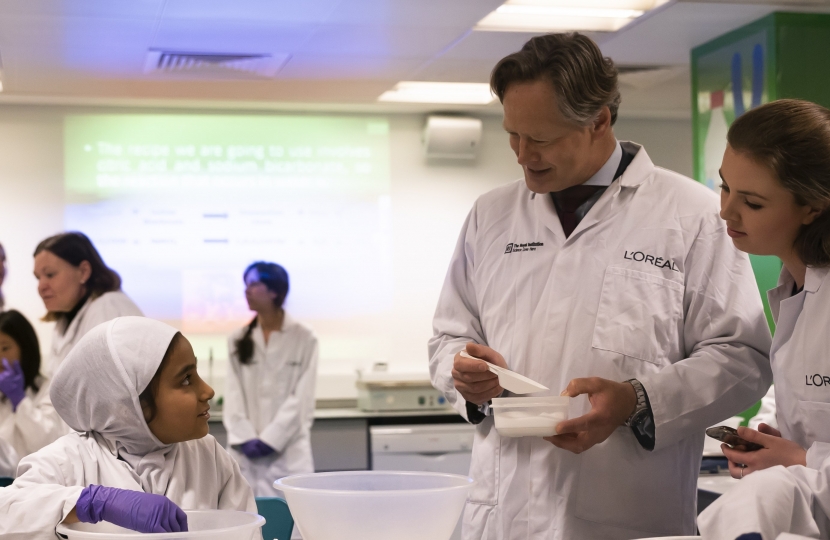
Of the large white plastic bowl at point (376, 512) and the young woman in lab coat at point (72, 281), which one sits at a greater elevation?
the young woman in lab coat at point (72, 281)

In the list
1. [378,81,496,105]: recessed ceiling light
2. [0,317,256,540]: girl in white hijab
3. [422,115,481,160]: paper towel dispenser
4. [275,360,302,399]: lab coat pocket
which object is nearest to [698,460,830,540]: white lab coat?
[0,317,256,540]: girl in white hijab

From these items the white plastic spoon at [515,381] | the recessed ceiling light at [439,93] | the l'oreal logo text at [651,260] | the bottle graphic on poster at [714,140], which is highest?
the recessed ceiling light at [439,93]

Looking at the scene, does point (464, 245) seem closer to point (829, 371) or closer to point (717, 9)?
point (829, 371)

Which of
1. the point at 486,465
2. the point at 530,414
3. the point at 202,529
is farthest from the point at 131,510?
the point at 486,465

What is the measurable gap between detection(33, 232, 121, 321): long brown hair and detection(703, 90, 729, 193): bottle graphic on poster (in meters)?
2.64

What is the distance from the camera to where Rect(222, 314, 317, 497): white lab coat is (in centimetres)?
460

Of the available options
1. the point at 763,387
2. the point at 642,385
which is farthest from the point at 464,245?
the point at 763,387

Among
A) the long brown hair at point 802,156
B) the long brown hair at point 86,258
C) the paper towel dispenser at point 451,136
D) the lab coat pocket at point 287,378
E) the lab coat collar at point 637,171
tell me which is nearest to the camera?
the long brown hair at point 802,156

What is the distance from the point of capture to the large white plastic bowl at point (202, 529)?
104 cm

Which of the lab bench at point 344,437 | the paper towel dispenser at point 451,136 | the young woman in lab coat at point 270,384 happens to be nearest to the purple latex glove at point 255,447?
the young woman in lab coat at point 270,384

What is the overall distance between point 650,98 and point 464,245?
4068 millimetres

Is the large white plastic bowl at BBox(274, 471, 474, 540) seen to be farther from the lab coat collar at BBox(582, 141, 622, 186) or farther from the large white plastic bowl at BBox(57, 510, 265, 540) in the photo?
the lab coat collar at BBox(582, 141, 622, 186)

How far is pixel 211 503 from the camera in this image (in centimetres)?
157

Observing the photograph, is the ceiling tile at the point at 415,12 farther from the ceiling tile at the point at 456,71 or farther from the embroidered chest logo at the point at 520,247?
the embroidered chest logo at the point at 520,247
